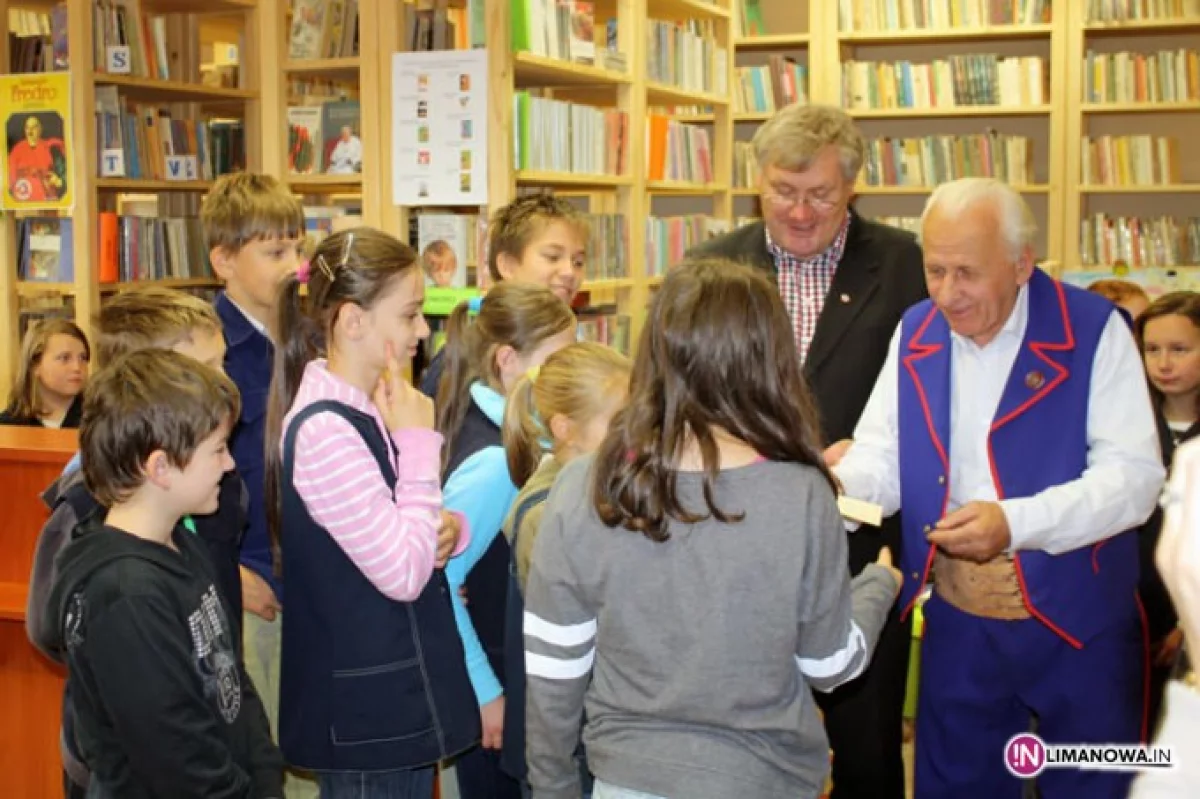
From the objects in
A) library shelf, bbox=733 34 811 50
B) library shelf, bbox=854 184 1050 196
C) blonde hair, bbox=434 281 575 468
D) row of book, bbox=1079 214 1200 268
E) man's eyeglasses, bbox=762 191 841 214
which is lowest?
blonde hair, bbox=434 281 575 468

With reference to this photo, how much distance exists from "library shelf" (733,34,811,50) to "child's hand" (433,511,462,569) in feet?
20.4

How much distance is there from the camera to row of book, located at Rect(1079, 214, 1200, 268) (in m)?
7.32

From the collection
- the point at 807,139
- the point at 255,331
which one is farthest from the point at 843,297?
the point at 255,331

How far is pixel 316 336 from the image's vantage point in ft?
8.54

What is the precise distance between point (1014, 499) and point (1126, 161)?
5.53 m

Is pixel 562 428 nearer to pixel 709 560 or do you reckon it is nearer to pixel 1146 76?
pixel 709 560

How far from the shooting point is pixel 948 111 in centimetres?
758

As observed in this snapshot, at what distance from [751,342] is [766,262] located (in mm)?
1468

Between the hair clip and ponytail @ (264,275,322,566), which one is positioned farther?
ponytail @ (264,275,322,566)

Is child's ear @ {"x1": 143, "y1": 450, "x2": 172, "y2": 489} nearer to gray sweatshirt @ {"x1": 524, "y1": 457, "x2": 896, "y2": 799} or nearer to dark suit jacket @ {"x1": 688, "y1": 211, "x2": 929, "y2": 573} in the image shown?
gray sweatshirt @ {"x1": 524, "y1": 457, "x2": 896, "y2": 799}

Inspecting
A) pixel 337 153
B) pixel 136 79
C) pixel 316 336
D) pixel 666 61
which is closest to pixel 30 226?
pixel 136 79

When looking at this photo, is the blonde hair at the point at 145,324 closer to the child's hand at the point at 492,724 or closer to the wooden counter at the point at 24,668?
the wooden counter at the point at 24,668

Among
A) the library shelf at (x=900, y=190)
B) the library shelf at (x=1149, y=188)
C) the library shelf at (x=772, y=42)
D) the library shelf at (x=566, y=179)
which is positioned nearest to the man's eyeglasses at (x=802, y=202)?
the library shelf at (x=566, y=179)

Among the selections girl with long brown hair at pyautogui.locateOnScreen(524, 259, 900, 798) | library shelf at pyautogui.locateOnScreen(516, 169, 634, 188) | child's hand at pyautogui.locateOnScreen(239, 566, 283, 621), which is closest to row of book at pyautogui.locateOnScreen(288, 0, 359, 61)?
library shelf at pyautogui.locateOnScreen(516, 169, 634, 188)
